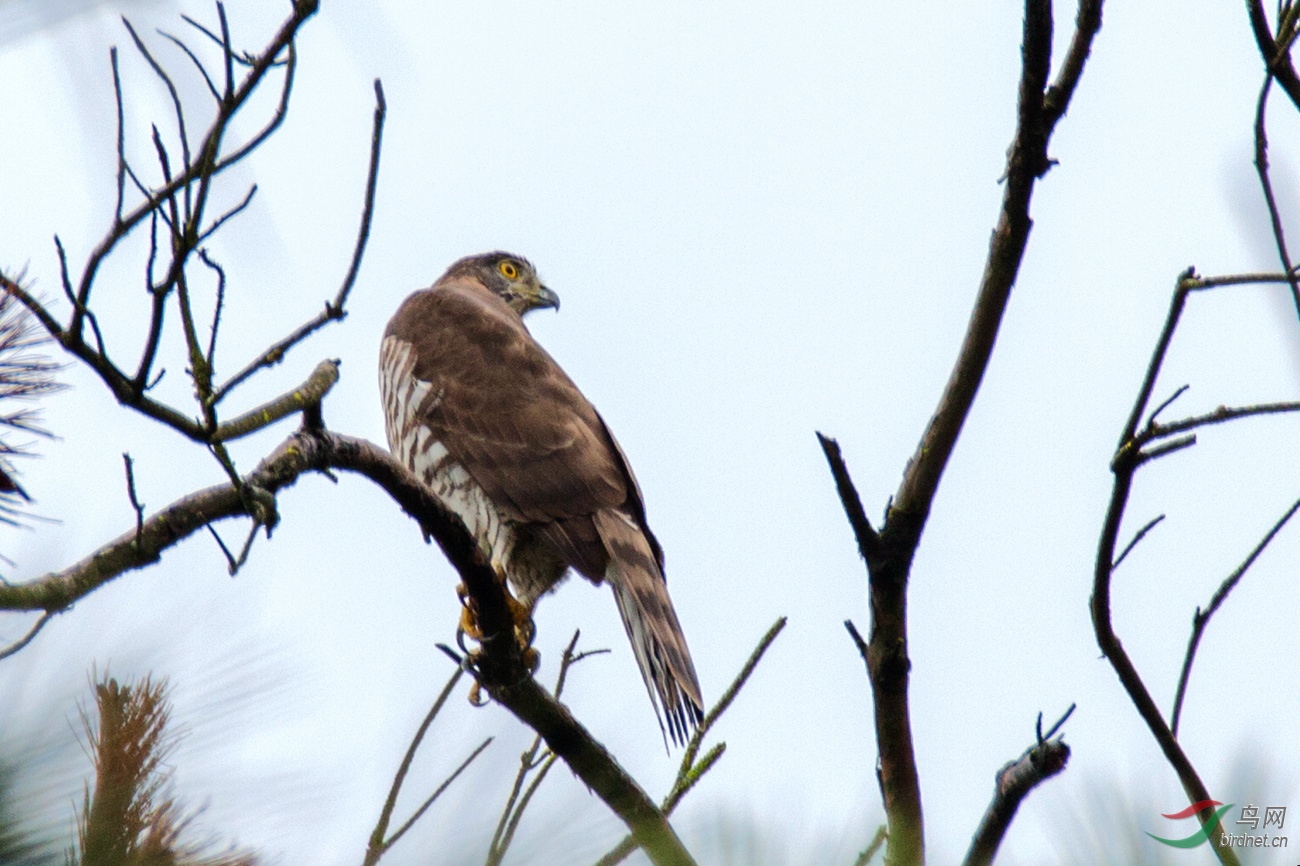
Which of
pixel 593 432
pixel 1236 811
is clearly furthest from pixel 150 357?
pixel 593 432

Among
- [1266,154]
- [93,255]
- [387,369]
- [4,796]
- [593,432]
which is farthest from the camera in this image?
[387,369]

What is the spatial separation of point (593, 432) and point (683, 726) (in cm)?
155

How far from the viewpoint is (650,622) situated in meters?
4.06

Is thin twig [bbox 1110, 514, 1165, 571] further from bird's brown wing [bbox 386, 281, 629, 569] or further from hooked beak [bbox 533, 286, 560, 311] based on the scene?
hooked beak [bbox 533, 286, 560, 311]

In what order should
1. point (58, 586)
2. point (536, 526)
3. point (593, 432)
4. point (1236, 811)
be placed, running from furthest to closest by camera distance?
1. point (593, 432)
2. point (536, 526)
3. point (58, 586)
4. point (1236, 811)

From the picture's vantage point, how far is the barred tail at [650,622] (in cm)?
376

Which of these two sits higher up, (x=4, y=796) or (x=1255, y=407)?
(x=1255, y=407)

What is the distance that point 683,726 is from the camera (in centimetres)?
367

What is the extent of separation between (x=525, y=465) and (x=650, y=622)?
2.78 ft

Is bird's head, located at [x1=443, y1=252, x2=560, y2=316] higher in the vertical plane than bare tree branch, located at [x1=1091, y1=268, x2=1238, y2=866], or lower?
higher

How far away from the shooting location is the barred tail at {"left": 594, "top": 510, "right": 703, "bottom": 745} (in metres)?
3.76

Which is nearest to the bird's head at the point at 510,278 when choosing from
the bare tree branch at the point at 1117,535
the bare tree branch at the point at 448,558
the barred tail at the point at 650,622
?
the barred tail at the point at 650,622

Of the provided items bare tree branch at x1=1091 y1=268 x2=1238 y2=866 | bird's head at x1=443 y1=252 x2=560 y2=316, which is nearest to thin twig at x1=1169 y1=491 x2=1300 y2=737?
bare tree branch at x1=1091 y1=268 x2=1238 y2=866

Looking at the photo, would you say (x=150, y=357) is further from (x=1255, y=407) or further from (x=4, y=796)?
(x=1255, y=407)
